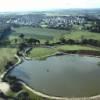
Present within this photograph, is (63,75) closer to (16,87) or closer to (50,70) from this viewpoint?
(50,70)

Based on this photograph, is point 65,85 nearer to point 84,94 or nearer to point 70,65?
point 84,94

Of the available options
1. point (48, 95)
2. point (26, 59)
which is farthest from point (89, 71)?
point (26, 59)

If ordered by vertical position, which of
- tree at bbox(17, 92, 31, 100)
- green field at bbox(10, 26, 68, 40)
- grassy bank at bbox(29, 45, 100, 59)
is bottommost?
green field at bbox(10, 26, 68, 40)

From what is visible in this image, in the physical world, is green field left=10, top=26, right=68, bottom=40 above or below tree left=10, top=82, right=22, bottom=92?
below

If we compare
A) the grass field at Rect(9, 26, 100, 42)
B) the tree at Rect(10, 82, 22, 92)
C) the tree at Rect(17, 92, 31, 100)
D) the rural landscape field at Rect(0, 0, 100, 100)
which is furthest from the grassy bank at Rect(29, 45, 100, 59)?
the tree at Rect(17, 92, 31, 100)

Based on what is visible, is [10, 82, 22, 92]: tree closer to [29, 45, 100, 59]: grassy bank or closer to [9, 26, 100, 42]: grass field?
[29, 45, 100, 59]: grassy bank

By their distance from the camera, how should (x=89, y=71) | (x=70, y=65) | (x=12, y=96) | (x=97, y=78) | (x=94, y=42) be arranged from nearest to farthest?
(x=12, y=96) → (x=97, y=78) → (x=89, y=71) → (x=70, y=65) → (x=94, y=42)

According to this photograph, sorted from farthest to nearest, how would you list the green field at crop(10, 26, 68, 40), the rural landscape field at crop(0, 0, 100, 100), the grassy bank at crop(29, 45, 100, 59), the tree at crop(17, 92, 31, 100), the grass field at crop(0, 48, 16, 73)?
the green field at crop(10, 26, 68, 40)
the grassy bank at crop(29, 45, 100, 59)
the grass field at crop(0, 48, 16, 73)
the rural landscape field at crop(0, 0, 100, 100)
the tree at crop(17, 92, 31, 100)
